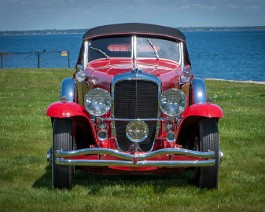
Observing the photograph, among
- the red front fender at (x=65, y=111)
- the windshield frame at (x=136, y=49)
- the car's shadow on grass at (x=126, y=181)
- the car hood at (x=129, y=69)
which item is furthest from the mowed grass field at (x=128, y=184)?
the windshield frame at (x=136, y=49)

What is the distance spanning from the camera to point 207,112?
23.5 feet

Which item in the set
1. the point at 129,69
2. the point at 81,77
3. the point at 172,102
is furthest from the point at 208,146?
the point at 81,77

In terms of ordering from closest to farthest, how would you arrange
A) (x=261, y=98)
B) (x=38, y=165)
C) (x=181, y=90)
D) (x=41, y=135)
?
(x=181, y=90), (x=38, y=165), (x=41, y=135), (x=261, y=98)

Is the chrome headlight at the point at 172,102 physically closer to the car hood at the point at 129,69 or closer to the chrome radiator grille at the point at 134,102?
the chrome radiator grille at the point at 134,102

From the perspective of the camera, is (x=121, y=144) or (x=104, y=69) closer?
(x=121, y=144)

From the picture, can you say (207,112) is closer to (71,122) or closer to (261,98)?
(71,122)

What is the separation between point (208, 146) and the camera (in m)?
7.12

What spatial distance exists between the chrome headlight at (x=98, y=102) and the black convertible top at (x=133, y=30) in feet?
5.15

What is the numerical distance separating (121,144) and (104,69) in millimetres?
1103

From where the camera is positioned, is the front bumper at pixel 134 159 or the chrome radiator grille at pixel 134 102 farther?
the chrome radiator grille at pixel 134 102

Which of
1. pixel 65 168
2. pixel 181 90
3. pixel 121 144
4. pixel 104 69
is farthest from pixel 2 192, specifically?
pixel 181 90

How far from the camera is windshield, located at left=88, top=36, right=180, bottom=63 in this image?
8.45m

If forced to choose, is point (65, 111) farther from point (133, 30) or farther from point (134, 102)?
point (133, 30)

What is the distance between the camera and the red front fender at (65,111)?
7.12m
